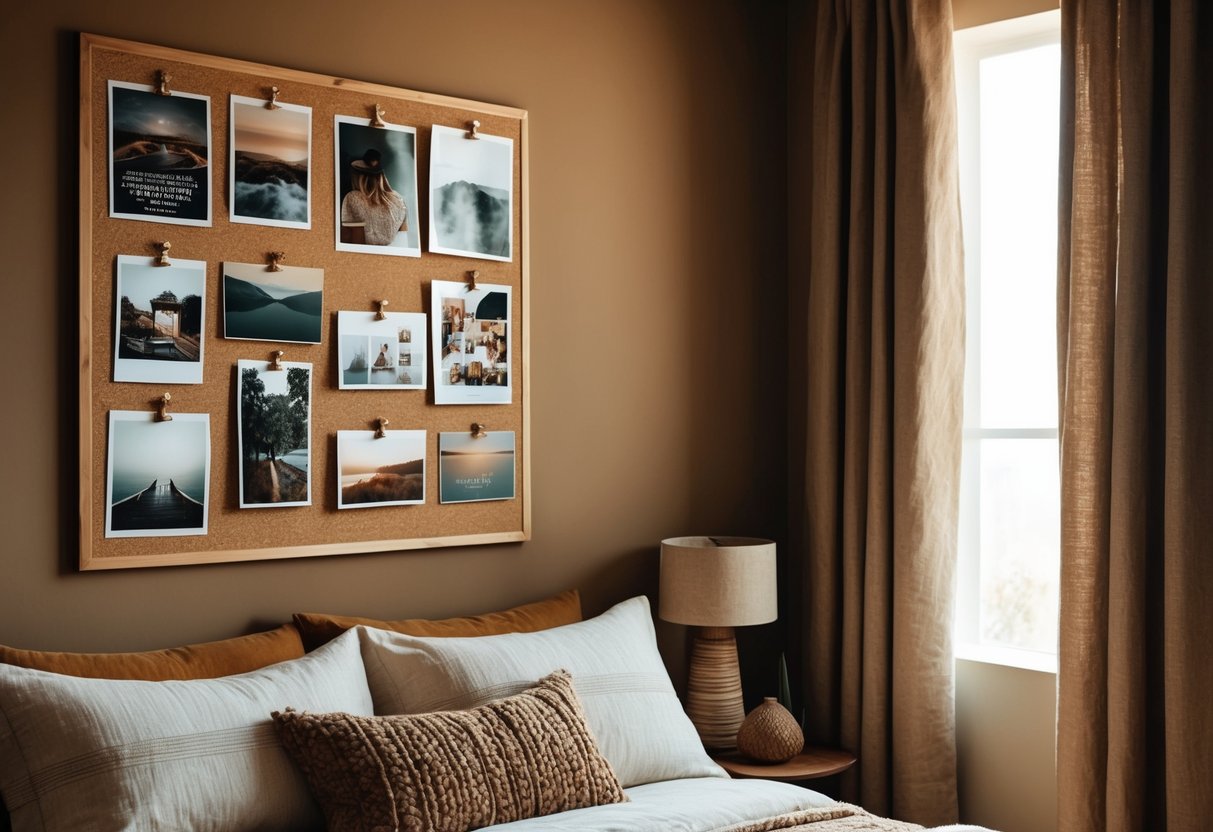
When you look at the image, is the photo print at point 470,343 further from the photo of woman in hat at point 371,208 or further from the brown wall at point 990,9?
the brown wall at point 990,9

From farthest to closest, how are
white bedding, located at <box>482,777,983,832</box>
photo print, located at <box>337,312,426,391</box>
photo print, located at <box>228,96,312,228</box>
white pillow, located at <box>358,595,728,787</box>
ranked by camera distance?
photo print, located at <box>337,312,426,391</box> → photo print, located at <box>228,96,312,228</box> → white pillow, located at <box>358,595,728,787</box> → white bedding, located at <box>482,777,983,832</box>

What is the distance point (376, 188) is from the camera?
280cm

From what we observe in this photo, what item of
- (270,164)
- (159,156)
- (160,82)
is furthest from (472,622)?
(160,82)

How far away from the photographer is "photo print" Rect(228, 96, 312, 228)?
8.50 feet

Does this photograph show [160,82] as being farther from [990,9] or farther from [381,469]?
[990,9]

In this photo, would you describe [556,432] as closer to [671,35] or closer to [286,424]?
[286,424]

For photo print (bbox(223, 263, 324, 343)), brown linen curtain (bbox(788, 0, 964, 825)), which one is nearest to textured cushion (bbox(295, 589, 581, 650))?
photo print (bbox(223, 263, 324, 343))

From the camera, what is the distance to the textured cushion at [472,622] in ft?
8.61

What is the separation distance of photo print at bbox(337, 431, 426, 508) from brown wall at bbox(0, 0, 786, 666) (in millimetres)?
157

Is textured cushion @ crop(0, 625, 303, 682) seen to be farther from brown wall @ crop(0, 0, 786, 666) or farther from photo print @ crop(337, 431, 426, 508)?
photo print @ crop(337, 431, 426, 508)

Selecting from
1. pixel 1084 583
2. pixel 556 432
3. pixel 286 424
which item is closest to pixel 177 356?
pixel 286 424

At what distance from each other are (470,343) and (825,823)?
4.83 ft

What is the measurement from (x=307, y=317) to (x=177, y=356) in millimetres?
320

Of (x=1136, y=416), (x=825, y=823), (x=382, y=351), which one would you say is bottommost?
(x=825, y=823)
